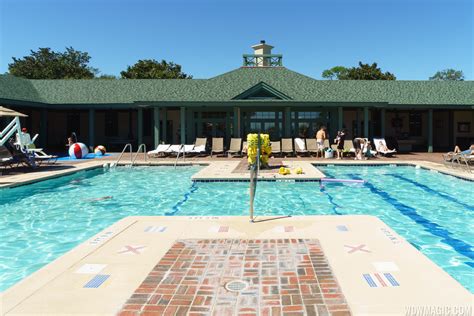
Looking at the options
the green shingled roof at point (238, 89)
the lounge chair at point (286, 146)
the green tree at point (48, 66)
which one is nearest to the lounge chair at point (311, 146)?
the lounge chair at point (286, 146)

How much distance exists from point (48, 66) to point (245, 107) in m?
46.0

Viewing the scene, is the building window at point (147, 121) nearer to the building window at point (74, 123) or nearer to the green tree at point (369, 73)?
the building window at point (74, 123)

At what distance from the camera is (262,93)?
2197 centimetres

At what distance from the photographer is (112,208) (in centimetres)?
938

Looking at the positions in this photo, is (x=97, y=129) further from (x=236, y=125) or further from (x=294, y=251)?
(x=294, y=251)

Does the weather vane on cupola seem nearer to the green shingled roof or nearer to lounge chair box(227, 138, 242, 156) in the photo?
the green shingled roof

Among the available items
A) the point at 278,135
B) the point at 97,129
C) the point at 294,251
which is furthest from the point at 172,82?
the point at 294,251

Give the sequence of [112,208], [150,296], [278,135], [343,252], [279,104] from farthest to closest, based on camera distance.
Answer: [278,135] < [279,104] < [112,208] < [343,252] < [150,296]

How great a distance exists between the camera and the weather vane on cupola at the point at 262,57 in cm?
2812

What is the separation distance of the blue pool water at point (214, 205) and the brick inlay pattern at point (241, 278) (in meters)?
2.11

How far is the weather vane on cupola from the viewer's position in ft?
92.3

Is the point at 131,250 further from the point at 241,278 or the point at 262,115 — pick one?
the point at 262,115

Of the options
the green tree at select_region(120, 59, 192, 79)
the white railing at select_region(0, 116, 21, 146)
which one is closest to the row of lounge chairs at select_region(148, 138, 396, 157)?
the white railing at select_region(0, 116, 21, 146)

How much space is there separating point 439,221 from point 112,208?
24.4ft
